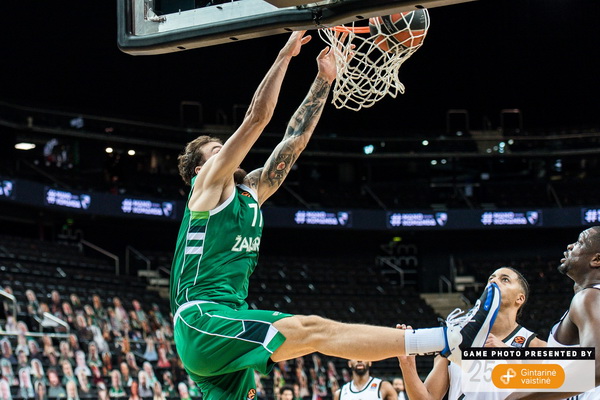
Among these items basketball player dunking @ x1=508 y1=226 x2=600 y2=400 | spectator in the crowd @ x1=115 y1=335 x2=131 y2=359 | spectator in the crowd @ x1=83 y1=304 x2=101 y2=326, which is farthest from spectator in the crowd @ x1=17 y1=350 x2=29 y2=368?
basketball player dunking @ x1=508 y1=226 x2=600 y2=400

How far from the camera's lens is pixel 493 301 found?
3936 millimetres

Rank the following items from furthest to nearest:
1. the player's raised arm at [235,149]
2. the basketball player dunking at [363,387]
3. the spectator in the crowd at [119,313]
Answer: the spectator in the crowd at [119,313] → the basketball player dunking at [363,387] → the player's raised arm at [235,149]

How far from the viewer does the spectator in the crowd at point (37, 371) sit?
1266 centimetres

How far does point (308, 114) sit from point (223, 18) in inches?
39.2

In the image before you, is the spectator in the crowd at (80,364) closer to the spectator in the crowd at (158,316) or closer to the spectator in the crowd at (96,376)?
the spectator in the crowd at (96,376)

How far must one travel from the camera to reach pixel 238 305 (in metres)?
4.48

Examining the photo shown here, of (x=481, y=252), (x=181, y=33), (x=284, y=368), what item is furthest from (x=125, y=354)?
(x=481, y=252)

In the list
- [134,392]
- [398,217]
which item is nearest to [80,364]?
[134,392]

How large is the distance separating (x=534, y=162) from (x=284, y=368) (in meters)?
14.9

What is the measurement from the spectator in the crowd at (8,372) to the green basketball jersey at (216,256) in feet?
27.8

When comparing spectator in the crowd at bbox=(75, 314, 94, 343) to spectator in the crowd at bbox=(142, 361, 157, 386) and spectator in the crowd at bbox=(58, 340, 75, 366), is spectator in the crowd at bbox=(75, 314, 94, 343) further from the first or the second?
spectator in the crowd at bbox=(142, 361, 157, 386)

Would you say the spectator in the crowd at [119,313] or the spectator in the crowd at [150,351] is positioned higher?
the spectator in the crowd at [119,313]

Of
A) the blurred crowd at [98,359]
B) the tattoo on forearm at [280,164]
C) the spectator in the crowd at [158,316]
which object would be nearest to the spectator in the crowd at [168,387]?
the blurred crowd at [98,359]

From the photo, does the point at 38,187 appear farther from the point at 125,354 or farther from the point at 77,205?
the point at 125,354
